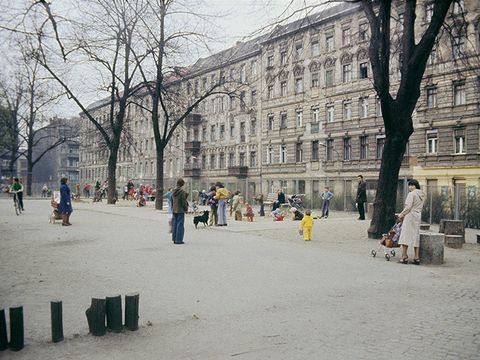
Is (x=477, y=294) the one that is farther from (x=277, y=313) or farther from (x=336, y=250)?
(x=336, y=250)

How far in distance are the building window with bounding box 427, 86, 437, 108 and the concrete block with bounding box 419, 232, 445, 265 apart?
28.8 m

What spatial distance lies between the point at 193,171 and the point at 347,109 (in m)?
25.2

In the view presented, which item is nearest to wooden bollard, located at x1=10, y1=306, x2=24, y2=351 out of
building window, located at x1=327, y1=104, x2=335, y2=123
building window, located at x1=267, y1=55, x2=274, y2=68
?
building window, located at x1=327, y1=104, x2=335, y2=123

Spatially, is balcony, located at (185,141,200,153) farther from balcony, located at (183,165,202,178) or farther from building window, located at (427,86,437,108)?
building window, located at (427,86,437,108)

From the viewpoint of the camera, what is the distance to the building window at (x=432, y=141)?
37312 mm

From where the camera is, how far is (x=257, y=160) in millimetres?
54375

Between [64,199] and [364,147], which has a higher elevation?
[364,147]

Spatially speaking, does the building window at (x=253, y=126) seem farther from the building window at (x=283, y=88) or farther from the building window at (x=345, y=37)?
the building window at (x=345, y=37)

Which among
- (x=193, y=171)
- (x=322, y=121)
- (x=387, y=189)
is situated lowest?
(x=387, y=189)

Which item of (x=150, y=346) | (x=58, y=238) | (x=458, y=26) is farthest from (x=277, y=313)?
(x=458, y=26)

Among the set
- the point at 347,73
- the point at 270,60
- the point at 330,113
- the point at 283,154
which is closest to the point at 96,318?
the point at 347,73

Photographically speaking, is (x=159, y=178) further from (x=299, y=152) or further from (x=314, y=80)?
(x=314, y=80)

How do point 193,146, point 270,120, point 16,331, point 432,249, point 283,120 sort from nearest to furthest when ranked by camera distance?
point 16,331
point 432,249
point 283,120
point 270,120
point 193,146

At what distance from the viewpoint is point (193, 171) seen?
A: 6316 centimetres
